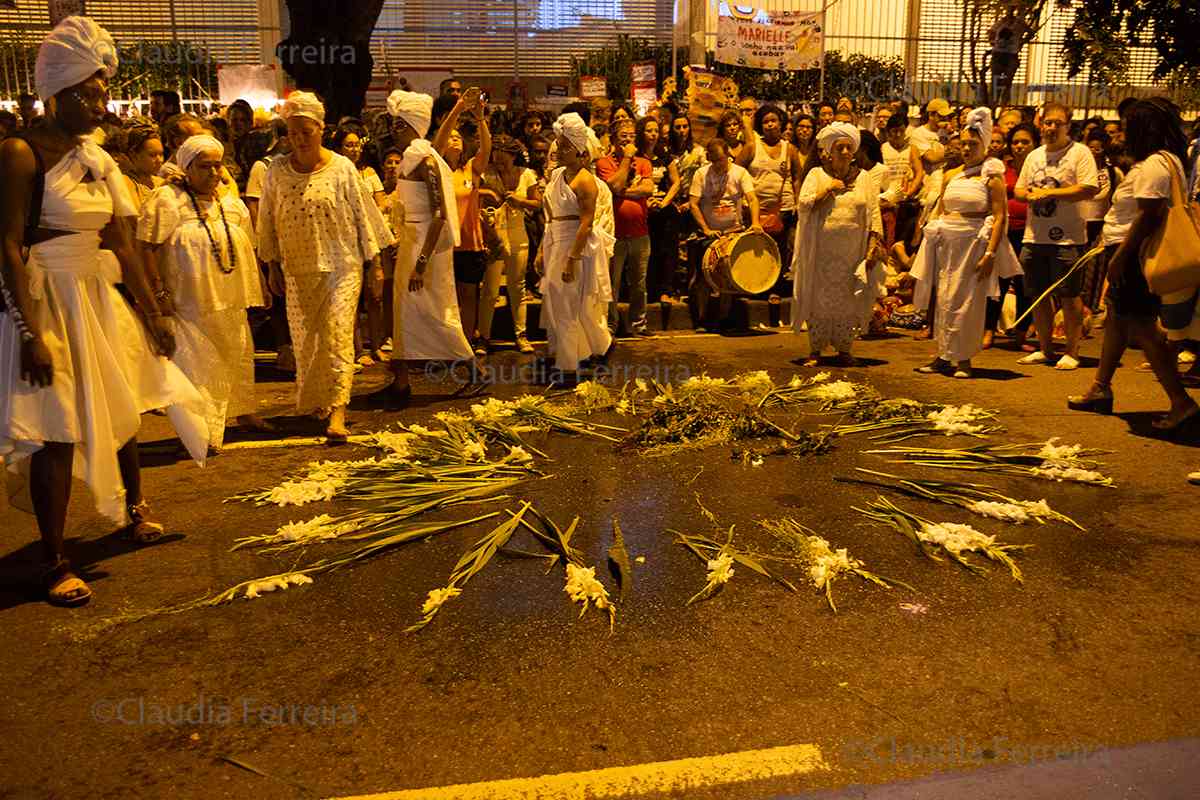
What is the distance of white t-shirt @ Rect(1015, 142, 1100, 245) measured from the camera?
8.91 metres

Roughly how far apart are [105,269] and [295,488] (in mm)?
1655

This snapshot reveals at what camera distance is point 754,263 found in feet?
34.4

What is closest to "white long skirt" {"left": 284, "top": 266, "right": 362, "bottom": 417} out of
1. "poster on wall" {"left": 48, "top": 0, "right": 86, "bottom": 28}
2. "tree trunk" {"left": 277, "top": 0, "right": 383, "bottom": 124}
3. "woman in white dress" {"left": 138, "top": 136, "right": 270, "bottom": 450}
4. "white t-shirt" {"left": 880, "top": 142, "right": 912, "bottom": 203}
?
"woman in white dress" {"left": 138, "top": 136, "right": 270, "bottom": 450}

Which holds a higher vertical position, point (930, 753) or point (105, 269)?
point (105, 269)

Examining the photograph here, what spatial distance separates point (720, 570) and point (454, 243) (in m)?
4.18

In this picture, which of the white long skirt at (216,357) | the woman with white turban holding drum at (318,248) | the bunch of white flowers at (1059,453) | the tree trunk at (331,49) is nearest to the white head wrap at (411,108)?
the woman with white turban holding drum at (318,248)

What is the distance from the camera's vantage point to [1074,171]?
352 inches

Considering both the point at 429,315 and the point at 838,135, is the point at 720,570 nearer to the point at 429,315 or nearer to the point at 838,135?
the point at 429,315

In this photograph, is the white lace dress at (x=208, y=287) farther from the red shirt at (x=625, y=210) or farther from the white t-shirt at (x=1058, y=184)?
the white t-shirt at (x=1058, y=184)

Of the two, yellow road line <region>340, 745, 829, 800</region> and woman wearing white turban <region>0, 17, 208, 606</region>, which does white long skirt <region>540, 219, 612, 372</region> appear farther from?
yellow road line <region>340, 745, 829, 800</region>

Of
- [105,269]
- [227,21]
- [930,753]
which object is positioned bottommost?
[930,753]

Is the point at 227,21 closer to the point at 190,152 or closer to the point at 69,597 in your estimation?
the point at 190,152

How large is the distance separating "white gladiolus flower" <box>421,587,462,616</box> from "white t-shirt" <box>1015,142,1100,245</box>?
6.99 m

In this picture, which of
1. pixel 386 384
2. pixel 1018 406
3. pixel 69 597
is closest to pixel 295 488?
pixel 69 597
